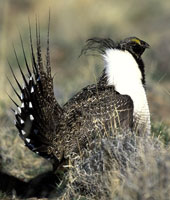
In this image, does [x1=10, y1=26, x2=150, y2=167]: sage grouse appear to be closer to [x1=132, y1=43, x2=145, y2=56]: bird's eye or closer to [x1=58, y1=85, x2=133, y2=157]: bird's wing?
[x1=58, y1=85, x2=133, y2=157]: bird's wing

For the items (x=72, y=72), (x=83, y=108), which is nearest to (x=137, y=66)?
(x=83, y=108)

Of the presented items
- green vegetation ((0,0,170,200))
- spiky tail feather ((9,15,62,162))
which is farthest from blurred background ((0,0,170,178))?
spiky tail feather ((9,15,62,162))

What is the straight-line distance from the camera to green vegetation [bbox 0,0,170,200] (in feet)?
10.6

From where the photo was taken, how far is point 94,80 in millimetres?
5023

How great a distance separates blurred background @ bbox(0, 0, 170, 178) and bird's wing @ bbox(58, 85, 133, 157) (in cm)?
88

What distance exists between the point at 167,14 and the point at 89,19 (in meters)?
1.77

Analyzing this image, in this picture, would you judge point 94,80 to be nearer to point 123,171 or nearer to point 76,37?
point 123,171

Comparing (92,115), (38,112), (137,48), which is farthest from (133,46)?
(38,112)

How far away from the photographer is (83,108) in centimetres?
450

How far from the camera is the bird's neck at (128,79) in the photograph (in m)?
4.51

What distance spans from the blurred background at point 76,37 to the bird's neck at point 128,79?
22.8 inches

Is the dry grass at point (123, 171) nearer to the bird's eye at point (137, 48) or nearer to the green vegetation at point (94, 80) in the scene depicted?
the green vegetation at point (94, 80)

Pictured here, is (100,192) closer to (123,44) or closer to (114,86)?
(114,86)

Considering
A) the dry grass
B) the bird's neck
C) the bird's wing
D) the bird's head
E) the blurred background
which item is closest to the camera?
the dry grass
